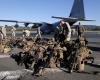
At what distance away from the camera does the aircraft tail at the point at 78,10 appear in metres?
60.5

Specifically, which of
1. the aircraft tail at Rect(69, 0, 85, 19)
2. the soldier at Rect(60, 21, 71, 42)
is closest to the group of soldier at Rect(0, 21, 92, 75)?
the soldier at Rect(60, 21, 71, 42)

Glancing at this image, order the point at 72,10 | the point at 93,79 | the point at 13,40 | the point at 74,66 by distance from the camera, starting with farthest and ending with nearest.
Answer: the point at 72,10 → the point at 13,40 → the point at 74,66 → the point at 93,79

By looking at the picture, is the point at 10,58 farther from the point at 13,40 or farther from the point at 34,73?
the point at 13,40

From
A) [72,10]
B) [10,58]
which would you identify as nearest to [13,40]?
[10,58]

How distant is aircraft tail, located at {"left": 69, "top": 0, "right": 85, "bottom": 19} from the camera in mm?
60522

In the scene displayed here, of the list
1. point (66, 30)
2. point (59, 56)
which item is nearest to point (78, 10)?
point (66, 30)

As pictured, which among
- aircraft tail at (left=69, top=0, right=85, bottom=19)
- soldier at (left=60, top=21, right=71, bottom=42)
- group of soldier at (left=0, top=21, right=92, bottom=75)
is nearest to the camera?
group of soldier at (left=0, top=21, right=92, bottom=75)

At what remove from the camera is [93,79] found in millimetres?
11930

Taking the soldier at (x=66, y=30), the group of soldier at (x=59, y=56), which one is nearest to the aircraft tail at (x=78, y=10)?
the soldier at (x=66, y=30)

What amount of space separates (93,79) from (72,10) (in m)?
51.1

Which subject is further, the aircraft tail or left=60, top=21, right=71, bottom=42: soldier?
the aircraft tail

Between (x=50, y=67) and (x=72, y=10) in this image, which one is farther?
(x=72, y=10)

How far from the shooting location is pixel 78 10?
200 ft

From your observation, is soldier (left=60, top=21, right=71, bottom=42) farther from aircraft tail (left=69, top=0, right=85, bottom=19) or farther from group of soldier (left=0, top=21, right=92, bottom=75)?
aircraft tail (left=69, top=0, right=85, bottom=19)
